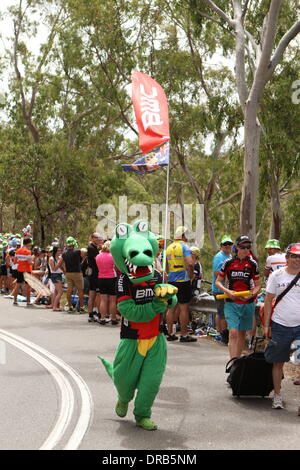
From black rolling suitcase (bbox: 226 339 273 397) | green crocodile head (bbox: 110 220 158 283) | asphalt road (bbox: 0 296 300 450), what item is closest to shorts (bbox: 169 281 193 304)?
asphalt road (bbox: 0 296 300 450)

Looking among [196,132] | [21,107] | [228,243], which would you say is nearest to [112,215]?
[21,107]

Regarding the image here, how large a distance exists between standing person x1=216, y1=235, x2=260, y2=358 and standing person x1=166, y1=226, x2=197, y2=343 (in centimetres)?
279

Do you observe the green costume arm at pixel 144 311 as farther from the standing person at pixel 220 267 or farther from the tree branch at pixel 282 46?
the tree branch at pixel 282 46

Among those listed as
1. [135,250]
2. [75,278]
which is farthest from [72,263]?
[135,250]

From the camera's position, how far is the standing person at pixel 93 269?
45.7 feet

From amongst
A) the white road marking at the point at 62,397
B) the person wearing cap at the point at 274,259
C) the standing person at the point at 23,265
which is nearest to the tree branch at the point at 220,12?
the person wearing cap at the point at 274,259

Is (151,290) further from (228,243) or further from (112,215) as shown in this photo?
(112,215)

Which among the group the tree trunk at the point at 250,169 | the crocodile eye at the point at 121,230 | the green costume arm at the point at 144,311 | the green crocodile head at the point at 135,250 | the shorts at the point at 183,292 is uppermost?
the tree trunk at the point at 250,169

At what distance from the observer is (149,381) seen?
5.99 metres

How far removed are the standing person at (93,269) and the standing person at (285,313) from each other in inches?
292

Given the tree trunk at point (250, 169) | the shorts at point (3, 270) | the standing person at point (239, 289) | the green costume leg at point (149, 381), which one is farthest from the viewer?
the shorts at point (3, 270)

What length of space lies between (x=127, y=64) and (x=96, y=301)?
11.4 meters

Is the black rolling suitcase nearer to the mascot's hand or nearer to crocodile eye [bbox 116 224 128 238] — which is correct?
the mascot's hand

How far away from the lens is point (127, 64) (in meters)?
23.5
